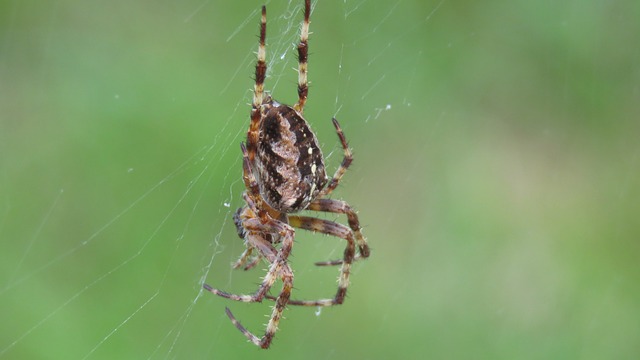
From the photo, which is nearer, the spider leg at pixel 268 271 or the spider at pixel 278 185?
the spider at pixel 278 185

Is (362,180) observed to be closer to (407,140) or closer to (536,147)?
(407,140)

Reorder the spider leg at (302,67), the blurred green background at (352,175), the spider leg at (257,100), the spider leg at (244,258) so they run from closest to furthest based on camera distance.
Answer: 1. the spider leg at (257,100)
2. the spider leg at (302,67)
3. the spider leg at (244,258)
4. the blurred green background at (352,175)

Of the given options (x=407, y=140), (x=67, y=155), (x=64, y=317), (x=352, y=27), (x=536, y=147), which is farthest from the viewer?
(x=536, y=147)

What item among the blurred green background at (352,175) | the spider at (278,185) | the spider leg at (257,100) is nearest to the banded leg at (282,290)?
the spider at (278,185)

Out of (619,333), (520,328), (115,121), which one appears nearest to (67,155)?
(115,121)

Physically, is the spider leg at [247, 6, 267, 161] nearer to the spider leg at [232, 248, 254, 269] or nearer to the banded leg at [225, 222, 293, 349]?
the banded leg at [225, 222, 293, 349]

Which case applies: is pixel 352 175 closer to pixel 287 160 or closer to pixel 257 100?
pixel 287 160

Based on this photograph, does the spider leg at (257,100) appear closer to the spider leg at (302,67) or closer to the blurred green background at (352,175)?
the spider leg at (302,67)

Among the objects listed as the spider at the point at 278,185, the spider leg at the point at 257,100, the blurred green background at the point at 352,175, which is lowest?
the blurred green background at the point at 352,175
